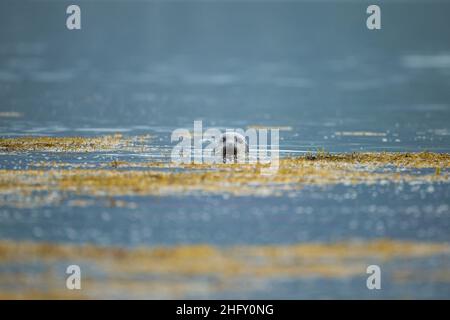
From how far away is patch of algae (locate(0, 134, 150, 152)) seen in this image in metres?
44.0

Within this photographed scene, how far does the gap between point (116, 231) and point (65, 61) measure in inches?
3872

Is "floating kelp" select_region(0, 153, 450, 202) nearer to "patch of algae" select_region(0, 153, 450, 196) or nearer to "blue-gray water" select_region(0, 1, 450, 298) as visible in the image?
"patch of algae" select_region(0, 153, 450, 196)

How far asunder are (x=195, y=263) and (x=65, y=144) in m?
21.6

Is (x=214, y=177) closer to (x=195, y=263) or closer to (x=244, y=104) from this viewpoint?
(x=195, y=263)

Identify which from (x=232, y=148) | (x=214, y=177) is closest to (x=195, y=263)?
(x=214, y=177)

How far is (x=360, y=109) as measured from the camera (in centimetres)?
7306

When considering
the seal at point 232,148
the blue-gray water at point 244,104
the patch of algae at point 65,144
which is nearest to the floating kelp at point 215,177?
the blue-gray water at point 244,104

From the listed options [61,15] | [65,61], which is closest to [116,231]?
[65,61]

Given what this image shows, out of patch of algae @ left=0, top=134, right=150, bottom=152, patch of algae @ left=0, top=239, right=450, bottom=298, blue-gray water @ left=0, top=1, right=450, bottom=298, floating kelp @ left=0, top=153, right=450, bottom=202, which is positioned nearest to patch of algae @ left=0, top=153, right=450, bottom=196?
floating kelp @ left=0, top=153, right=450, bottom=202

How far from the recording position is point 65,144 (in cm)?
4588

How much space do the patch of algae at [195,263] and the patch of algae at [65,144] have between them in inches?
676
